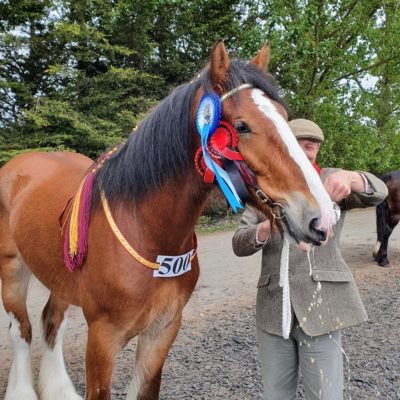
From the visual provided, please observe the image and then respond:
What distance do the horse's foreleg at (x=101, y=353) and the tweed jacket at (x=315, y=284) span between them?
754 mm

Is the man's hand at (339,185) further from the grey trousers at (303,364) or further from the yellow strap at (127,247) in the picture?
the yellow strap at (127,247)

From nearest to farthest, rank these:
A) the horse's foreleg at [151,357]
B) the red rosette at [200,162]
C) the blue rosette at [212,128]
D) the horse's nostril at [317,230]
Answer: the horse's nostril at [317,230], the blue rosette at [212,128], the red rosette at [200,162], the horse's foreleg at [151,357]

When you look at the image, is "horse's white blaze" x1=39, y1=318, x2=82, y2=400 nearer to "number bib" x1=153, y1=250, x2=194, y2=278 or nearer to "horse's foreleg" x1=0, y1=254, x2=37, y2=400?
"horse's foreleg" x1=0, y1=254, x2=37, y2=400

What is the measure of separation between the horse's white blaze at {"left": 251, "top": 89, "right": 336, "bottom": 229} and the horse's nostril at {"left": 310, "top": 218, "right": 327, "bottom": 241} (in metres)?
0.01

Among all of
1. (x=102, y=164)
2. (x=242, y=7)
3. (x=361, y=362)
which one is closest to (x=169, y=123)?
(x=102, y=164)

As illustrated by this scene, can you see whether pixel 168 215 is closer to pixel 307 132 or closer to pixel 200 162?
pixel 200 162

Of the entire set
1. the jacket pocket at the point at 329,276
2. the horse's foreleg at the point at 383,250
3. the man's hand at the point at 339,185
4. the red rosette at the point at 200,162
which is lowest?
the horse's foreleg at the point at 383,250

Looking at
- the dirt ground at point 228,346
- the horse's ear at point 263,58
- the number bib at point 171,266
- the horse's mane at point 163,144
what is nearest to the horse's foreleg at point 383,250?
the dirt ground at point 228,346

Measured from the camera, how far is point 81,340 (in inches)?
167

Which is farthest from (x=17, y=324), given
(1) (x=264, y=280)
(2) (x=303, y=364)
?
(2) (x=303, y=364)

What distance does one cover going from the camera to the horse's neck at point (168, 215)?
1.94 meters

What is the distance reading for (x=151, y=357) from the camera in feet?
7.93

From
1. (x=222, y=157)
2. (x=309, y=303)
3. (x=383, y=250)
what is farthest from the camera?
(x=383, y=250)

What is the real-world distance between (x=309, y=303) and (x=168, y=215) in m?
0.82
